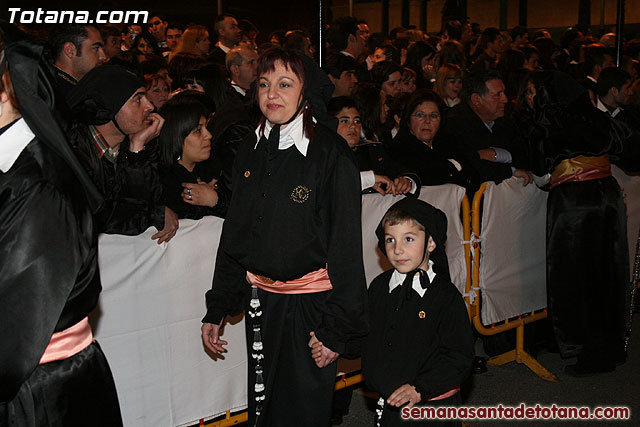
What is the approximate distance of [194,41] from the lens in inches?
412

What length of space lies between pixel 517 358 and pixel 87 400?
14.4ft

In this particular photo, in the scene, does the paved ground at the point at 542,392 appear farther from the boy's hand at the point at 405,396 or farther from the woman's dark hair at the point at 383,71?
the woman's dark hair at the point at 383,71

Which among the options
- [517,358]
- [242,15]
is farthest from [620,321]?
[242,15]

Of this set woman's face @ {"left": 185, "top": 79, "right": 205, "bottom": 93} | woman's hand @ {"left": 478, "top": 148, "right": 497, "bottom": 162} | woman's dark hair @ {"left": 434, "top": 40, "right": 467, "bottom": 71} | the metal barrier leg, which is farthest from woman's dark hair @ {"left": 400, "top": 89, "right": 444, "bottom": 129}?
woman's dark hair @ {"left": 434, "top": 40, "right": 467, "bottom": 71}

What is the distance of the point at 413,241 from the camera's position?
3.76 metres

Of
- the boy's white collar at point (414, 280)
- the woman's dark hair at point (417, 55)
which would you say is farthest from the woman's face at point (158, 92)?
the woman's dark hair at point (417, 55)

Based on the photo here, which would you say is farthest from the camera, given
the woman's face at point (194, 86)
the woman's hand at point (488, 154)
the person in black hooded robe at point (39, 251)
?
the woman's face at point (194, 86)

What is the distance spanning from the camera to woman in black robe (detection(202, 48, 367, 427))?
3609mm

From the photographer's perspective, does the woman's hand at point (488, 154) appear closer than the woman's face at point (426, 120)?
No

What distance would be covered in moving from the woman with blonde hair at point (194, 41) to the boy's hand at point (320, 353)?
7.22 metres

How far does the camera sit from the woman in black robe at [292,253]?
11.8ft

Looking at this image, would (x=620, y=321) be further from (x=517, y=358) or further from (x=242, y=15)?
(x=242, y=15)
